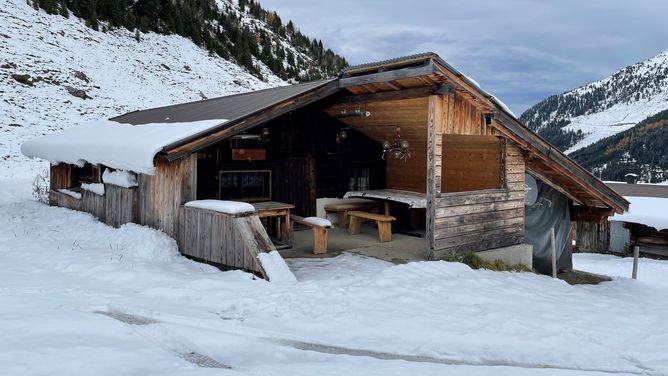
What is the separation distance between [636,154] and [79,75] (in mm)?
125492

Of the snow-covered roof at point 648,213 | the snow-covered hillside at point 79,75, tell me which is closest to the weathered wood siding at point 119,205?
the snow-covered hillside at point 79,75

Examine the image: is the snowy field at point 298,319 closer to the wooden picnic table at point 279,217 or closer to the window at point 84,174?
the wooden picnic table at point 279,217

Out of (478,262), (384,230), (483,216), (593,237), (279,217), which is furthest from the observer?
(593,237)

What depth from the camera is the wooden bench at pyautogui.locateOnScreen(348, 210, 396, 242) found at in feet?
38.3

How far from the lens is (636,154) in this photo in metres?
121

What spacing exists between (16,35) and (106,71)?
16.3ft

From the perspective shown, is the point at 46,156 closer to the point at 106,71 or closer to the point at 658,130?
the point at 106,71

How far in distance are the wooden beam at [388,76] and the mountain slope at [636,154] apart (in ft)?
339

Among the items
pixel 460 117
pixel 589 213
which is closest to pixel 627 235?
pixel 589 213

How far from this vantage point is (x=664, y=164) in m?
109

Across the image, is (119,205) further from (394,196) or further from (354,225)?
(394,196)

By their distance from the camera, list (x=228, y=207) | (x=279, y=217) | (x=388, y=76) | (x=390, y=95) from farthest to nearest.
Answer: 1. (x=279, y=217)
2. (x=390, y=95)
3. (x=388, y=76)
4. (x=228, y=207)

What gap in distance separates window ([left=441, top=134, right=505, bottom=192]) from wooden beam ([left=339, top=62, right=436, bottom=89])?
3470 millimetres

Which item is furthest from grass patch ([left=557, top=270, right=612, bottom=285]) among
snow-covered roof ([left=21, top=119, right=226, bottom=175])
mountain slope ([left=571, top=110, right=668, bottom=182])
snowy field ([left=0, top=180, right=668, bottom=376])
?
mountain slope ([left=571, top=110, right=668, bottom=182])
